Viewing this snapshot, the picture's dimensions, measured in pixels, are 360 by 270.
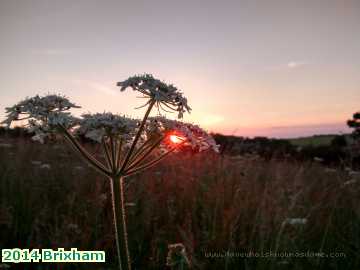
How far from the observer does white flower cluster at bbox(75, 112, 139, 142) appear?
226 cm

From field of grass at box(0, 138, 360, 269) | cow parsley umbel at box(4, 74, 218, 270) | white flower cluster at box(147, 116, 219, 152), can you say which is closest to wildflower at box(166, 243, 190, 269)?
cow parsley umbel at box(4, 74, 218, 270)

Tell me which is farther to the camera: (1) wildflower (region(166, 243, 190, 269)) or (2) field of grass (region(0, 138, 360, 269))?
(2) field of grass (region(0, 138, 360, 269))

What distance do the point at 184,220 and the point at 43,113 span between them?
2917 millimetres

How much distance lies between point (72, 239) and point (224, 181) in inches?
103

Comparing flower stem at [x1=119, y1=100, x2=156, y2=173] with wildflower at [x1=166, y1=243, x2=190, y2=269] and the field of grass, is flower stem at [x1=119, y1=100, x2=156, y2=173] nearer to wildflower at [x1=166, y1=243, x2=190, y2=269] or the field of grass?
wildflower at [x1=166, y1=243, x2=190, y2=269]

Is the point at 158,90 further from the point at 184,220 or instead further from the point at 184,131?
the point at 184,220

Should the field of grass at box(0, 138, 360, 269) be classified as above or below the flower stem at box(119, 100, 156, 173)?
below

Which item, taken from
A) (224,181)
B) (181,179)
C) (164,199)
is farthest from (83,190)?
(224,181)

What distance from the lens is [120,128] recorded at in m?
2.31

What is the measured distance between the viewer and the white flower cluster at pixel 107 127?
226cm

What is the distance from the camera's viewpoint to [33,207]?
4883 millimetres

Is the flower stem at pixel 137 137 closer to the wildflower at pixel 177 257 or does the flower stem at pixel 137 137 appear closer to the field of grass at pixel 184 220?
the wildflower at pixel 177 257

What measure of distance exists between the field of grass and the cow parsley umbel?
1.08m

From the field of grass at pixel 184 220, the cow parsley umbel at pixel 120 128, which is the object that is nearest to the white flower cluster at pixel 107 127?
the cow parsley umbel at pixel 120 128
